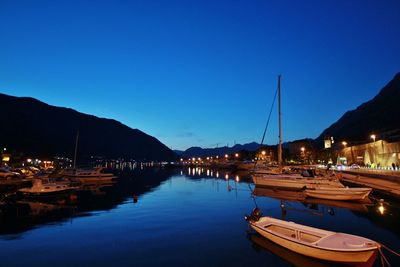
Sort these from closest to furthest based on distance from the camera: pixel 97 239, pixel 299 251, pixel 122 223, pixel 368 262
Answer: pixel 368 262, pixel 299 251, pixel 97 239, pixel 122 223

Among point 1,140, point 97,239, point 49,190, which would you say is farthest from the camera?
point 1,140

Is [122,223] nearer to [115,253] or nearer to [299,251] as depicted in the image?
[115,253]

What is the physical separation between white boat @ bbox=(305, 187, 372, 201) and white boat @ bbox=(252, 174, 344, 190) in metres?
1.98

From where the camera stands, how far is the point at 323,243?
15.0 meters

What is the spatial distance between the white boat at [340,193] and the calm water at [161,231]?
174cm

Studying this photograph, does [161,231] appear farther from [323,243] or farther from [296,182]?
[296,182]

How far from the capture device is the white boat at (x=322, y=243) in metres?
13.8

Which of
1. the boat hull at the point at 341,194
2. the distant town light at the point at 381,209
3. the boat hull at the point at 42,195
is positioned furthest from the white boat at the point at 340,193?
the boat hull at the point at 42,195

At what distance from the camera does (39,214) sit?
98.1 feet

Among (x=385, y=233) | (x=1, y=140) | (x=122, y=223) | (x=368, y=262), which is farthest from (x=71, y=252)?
(x=1, y=140)

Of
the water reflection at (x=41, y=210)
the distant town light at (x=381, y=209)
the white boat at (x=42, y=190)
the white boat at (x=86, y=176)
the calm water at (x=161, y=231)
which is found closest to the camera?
the calm water at (x=161, y=231)

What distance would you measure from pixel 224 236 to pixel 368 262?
9.59 m

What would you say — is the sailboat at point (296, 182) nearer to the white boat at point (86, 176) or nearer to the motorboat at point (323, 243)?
the motorboat at point (323, 243)

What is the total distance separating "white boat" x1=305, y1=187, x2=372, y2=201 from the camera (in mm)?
33500
